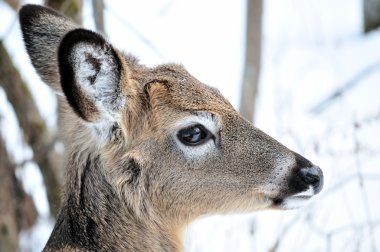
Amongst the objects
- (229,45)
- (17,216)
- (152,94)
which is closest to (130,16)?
(229,45)

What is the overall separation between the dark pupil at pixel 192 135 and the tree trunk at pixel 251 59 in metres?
3.47

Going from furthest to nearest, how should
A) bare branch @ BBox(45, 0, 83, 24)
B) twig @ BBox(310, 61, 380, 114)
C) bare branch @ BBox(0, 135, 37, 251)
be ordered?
twig @ BBox(310, 61, 380, 114), bare branch @ BBox(0, 135, 37, 251), bare branch @ BBox(45, 0, 83, 24)

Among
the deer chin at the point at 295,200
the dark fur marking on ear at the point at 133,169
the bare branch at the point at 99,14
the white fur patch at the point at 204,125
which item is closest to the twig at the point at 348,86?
the bare branch at the point at 99,14

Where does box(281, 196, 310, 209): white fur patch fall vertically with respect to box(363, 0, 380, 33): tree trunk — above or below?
below

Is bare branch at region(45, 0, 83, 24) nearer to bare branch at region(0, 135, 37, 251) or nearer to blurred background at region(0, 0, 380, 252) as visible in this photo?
blurred background at region(0, 0, 380, 252)

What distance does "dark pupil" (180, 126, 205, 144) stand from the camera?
4.98 m

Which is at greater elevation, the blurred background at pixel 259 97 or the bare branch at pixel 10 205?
the blurred background at pixel 259 97

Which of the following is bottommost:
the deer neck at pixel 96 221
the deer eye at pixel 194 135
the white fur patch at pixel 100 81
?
the deer neck at pixel 96 221

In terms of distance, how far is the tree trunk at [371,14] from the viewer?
13250 millimetres

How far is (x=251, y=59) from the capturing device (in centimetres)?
877

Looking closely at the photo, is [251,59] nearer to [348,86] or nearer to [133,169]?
[348,86]

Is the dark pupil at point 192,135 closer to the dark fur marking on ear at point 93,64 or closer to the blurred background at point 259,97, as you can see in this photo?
the dark fur marking on ear at point 93,64

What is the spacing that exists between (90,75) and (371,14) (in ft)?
31.1

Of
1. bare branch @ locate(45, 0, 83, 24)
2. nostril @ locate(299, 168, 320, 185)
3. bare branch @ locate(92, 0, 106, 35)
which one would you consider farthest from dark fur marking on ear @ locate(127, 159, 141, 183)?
bare branch @ locate(45, 0, 83, 24)
